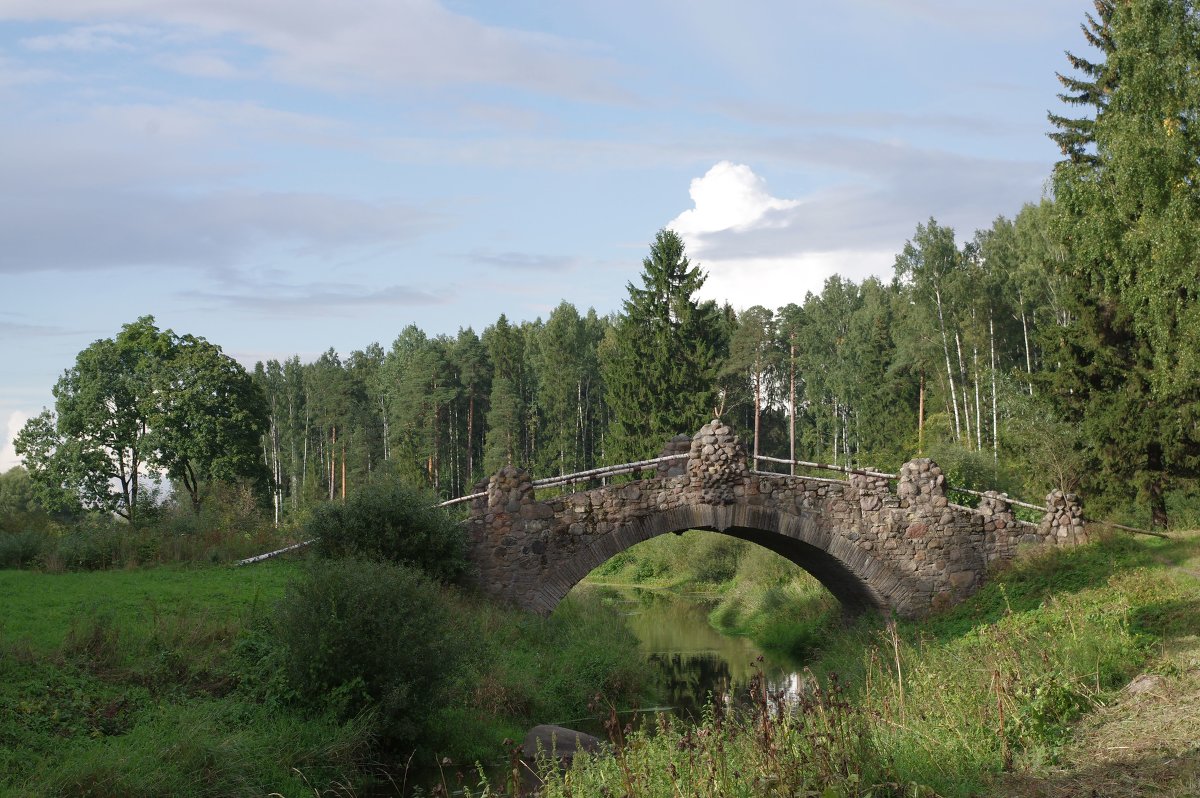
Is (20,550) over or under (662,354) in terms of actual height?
under

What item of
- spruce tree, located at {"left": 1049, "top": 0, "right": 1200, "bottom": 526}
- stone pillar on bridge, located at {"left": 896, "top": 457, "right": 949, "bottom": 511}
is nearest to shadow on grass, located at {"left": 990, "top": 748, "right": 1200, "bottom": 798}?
stone pillar on bridge, located at {"left": 896, "top": 457, "right": 949, "bottom": 511}

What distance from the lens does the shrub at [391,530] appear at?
17.4 metres

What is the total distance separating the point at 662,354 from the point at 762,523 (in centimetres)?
2208

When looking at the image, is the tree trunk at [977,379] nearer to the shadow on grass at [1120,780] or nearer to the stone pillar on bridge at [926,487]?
the stone pillar on bridge at [926,487]

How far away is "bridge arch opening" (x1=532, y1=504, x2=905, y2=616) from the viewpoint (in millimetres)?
19188

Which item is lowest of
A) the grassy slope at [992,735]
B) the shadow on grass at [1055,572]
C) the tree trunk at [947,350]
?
the shadow on grass at [1055,572]

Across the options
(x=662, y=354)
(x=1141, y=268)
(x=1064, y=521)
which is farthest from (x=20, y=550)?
(x=662, y=354)

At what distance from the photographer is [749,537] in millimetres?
22078

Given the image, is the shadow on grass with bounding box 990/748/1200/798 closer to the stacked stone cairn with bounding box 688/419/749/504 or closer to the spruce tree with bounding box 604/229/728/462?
the stacked stone cairn with bounding box 688/419/749/504

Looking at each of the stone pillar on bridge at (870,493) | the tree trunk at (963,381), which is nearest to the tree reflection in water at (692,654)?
the stone pillar on bridge at (870,493)

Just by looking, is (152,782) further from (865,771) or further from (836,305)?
(836,305)

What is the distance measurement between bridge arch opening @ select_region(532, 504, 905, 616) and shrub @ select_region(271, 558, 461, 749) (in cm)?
553

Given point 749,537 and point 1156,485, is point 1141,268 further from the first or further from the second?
point 749,537

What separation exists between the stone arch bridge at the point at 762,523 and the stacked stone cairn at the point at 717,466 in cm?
2
